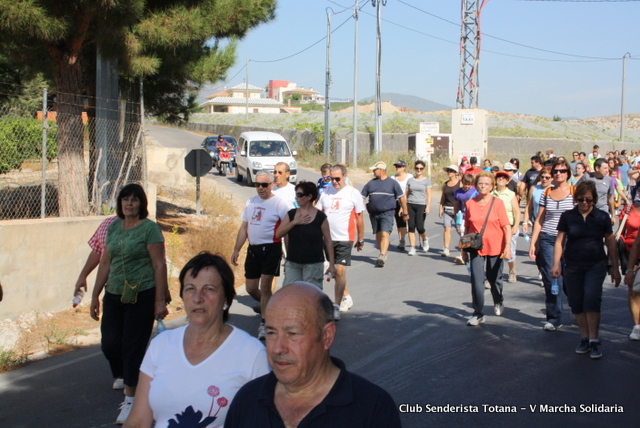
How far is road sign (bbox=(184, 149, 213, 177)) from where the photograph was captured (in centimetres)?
1692

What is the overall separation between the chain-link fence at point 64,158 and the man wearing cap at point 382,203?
451 cm

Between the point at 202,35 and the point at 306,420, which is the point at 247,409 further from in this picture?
the point at 202,35

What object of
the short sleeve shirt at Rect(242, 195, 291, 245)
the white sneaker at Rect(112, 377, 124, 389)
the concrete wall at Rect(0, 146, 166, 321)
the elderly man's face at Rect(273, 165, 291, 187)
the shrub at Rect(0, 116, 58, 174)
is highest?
the shrub at Rect(0, 116, 58, 174)

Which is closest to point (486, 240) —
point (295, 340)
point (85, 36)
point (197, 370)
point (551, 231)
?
point (551, 231)

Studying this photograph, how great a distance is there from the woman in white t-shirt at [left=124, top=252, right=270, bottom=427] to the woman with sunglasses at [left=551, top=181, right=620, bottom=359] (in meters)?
4.67

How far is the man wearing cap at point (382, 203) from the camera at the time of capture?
1265 centimetres

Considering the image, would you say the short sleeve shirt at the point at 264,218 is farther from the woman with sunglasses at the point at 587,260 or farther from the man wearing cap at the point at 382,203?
the man wearing cap at the point at 382,203

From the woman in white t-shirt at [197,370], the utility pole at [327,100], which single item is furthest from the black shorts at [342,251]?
the utility pole at [327,100]

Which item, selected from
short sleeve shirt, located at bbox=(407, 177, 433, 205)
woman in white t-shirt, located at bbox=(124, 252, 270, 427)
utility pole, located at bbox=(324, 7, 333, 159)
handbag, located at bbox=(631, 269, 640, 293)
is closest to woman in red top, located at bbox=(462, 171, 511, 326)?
handbag, located at bbox=(631, 269, 640, 293)

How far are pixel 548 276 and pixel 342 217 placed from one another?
2763 millimetres

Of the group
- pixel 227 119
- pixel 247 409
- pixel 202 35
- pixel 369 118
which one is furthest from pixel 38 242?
pixel 227 119

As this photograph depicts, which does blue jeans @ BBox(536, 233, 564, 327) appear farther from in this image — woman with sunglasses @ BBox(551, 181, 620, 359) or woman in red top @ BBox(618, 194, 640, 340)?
woman with sunglasses @ BBox(551, 181, 620, 359)

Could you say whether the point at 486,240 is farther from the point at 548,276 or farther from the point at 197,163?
the point at 197,163

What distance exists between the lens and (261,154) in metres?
29.6
